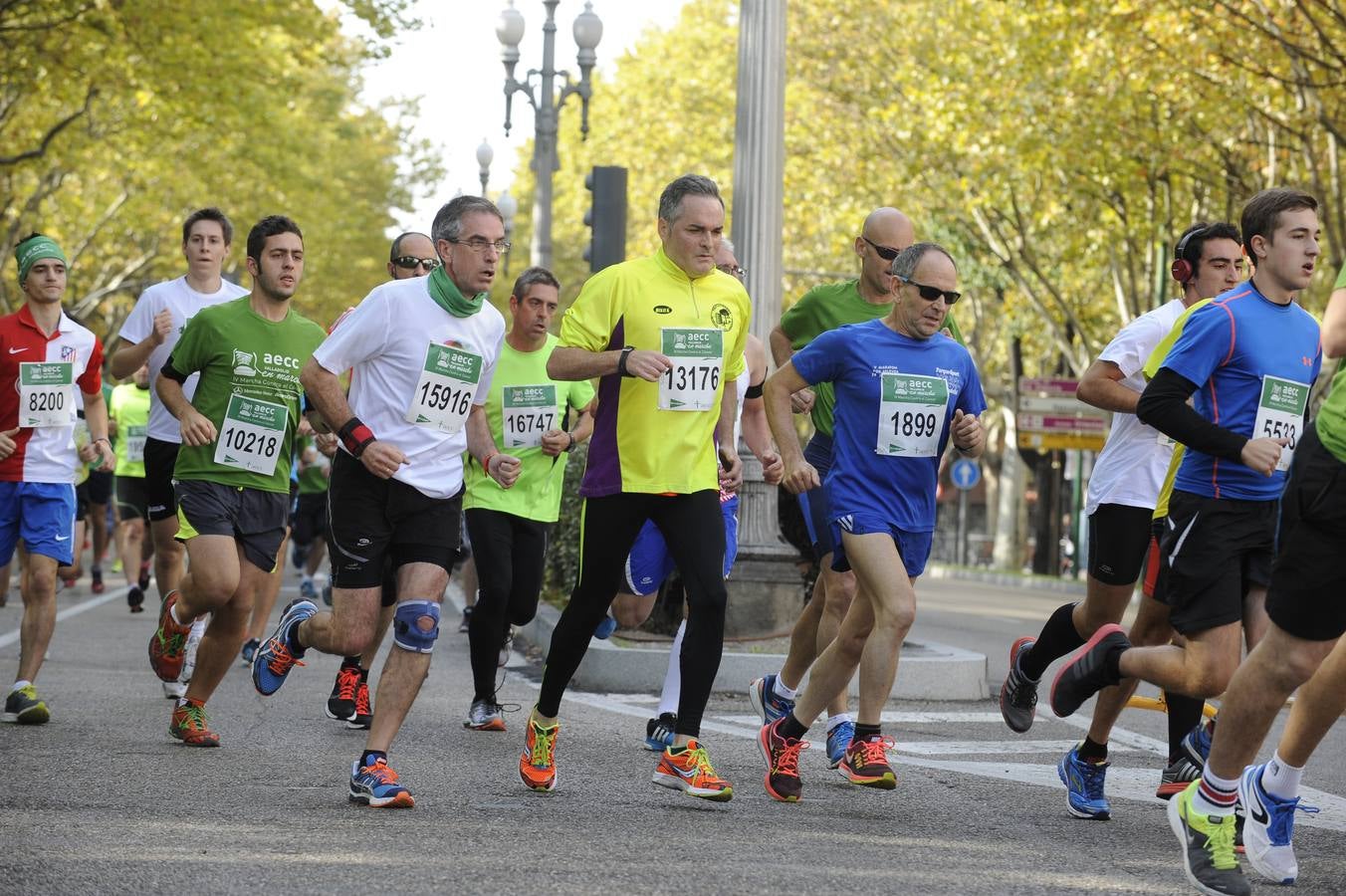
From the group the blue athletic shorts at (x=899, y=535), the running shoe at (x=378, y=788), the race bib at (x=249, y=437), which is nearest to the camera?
the running shoe at (x=378, y=788)

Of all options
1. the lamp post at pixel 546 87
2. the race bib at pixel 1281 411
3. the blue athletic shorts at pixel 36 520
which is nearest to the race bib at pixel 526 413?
the blue athletic shorts at pixel 36 520

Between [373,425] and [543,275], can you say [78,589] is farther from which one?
[373,425]

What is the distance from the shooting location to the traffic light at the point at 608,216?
15.2 metres

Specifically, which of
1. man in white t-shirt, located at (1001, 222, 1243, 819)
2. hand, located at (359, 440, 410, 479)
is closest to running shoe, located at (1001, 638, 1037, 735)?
man in white t-shirt, located at (1001, 222, 1243, 819)

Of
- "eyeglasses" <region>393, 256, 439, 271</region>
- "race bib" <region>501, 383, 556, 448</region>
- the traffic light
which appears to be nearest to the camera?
"race bib" <region>501, 383, 556, 448</region>

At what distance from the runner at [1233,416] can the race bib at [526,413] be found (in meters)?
3.68

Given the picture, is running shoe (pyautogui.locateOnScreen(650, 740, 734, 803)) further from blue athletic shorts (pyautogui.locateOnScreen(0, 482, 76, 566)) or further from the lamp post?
the lamp post

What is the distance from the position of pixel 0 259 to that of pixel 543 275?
1093 inches

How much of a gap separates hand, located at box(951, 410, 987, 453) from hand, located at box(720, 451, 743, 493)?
2.86 feet

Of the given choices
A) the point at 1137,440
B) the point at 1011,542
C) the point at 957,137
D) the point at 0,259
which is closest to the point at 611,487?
the point at 1137,440

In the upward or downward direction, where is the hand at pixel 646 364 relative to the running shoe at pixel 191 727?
upward

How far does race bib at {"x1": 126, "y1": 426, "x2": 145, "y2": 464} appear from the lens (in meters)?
16.0

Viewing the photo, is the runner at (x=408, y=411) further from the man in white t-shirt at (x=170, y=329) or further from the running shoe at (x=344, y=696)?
the man in white t-shirt at (x=170, y=329)

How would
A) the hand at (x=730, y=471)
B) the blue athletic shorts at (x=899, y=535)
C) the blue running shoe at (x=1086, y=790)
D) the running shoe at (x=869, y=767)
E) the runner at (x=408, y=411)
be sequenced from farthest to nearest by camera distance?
the hand at (x=730, y=471) → the blue athletic shorts at (x=899, y=535) → the running shoe at (x=869, y=767) → the runner at (x=408, y=411) → the blue running shoe at (x=1086, y=790)
